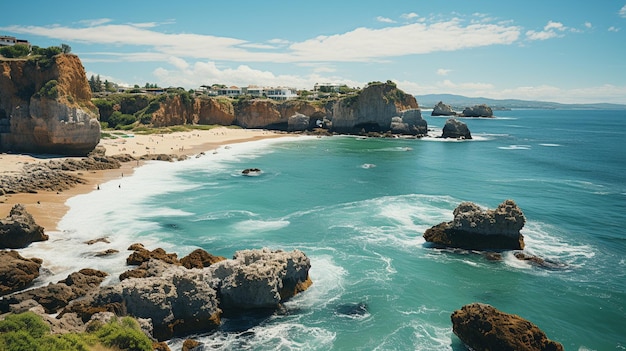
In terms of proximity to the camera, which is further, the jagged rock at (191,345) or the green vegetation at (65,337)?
the jagged rock at (191,345)

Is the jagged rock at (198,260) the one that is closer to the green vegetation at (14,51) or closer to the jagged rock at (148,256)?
the jagged rock at (148,256)

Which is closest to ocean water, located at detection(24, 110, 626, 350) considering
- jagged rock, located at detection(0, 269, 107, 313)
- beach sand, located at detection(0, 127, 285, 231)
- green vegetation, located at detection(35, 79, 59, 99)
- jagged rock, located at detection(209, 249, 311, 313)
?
jagged rock, located at detection(209, 249, 311, 313)

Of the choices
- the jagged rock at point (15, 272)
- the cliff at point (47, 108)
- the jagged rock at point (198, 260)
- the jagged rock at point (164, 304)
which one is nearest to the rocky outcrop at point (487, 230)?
the jagged rock at point (198, 260)

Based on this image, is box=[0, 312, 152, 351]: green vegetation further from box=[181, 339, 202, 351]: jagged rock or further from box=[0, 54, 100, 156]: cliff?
box=[0, 54, 100, 156]: cliff

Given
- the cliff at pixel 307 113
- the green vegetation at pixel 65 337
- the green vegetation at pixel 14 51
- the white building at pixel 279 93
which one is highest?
the green vegetation at pixel 14 51

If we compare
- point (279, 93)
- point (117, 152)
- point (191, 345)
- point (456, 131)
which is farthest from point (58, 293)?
point (279, 93)

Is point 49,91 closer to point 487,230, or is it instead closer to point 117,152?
point 117,152

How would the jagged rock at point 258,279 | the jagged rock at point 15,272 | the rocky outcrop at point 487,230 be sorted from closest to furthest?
1. the jagged rock at point 258,279
2. the jagged rock at point 15,272
3. the rocky outcrop at point 487,230

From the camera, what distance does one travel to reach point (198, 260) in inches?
1005

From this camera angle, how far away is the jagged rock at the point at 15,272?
22.7 meters

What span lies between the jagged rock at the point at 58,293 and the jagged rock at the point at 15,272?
201 cm

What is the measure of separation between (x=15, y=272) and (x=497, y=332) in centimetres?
2371

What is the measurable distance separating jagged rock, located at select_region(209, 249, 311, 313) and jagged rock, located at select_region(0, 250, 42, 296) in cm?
969

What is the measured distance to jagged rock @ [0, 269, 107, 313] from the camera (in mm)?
20453
